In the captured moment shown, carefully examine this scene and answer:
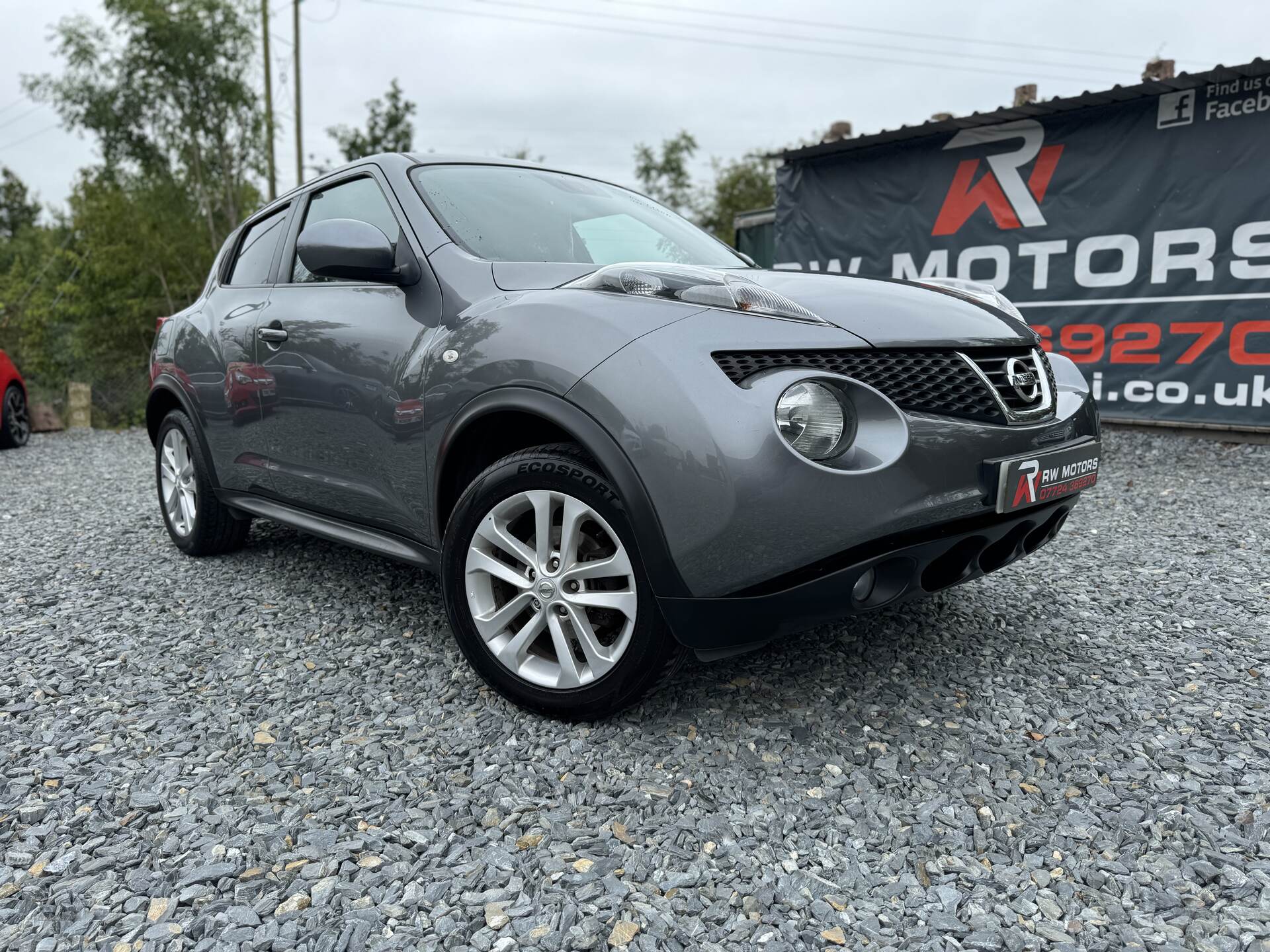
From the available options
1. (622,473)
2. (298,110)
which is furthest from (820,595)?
(298,110)

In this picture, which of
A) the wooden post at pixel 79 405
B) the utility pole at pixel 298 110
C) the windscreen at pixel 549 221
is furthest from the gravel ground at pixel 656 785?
the utility pole at pixel 298 110

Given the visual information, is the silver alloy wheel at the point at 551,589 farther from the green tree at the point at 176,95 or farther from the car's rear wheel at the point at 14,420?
the green tree at the point at 176,95

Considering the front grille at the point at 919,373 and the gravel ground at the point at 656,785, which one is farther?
the front grille at the point at 919,373

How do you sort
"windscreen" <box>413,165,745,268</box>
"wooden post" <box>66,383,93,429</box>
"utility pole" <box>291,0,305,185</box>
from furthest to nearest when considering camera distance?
"utility pole" <box>291,0,305,185</box> < "wooden post" <box>66,383,93,429</box> < "windscreen" <box>413,165,745,268</box>

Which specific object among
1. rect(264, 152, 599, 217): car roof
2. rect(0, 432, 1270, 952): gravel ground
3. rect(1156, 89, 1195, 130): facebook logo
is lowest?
rect(0, 432, 1270, 952): gravel ground

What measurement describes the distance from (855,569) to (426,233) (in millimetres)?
1783

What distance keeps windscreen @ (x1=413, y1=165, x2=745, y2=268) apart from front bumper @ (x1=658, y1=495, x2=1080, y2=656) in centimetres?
134

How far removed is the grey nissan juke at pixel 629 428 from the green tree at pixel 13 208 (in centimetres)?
7876

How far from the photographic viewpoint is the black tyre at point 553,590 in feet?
7.64

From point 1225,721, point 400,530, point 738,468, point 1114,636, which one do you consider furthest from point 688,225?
point 1225,721

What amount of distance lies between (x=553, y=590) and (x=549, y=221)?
4.64 ft

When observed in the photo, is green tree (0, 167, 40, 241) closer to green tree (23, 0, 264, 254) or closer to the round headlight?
green tree (23, 0, 264, 254)

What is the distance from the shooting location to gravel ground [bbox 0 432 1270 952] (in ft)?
5.85

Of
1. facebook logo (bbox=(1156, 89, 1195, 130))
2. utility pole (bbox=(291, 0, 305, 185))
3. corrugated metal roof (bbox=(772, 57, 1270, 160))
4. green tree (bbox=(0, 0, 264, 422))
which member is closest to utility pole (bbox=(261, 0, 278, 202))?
utility pole (bbox=(291, 0, 305, 185))
